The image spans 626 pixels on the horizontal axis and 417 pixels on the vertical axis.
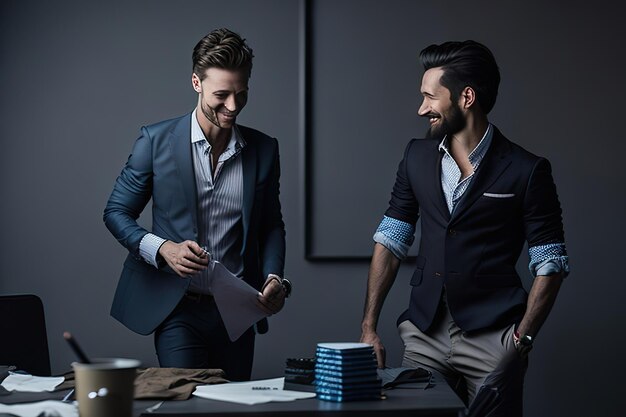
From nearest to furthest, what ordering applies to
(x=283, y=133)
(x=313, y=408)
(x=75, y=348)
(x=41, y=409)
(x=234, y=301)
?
(x=75, y=348) → (x=41, y=409) → (x=313, y=408) → (x=234, y=301) → (x=283, y=133)

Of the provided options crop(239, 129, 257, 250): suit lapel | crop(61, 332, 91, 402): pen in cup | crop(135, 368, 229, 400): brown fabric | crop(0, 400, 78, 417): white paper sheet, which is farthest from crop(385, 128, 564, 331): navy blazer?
crop(61, 332, 91, 402): pen in cup

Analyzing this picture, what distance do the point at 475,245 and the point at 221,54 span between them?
1.10m

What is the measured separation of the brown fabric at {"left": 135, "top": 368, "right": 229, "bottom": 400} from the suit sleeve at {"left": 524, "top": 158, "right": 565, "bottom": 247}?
1.21 metres

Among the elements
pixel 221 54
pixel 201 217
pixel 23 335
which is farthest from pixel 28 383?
pixel 221 54

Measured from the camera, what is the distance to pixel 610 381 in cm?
410

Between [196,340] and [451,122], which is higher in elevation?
[451,122]

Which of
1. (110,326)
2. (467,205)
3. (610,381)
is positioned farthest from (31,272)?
(610,381)

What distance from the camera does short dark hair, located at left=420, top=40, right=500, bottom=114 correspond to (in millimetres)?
3154

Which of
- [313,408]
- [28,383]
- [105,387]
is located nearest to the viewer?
[105,387]

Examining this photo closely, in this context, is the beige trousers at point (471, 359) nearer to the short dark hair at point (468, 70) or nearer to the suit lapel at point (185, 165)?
the short dark hair at point (468, 70)

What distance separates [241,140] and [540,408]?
79.4 inches

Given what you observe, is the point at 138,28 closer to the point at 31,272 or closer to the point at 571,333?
Answer: the point at 31,272

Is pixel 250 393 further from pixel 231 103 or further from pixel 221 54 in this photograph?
pixel 221 54

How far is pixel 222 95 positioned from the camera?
9.87 feet
